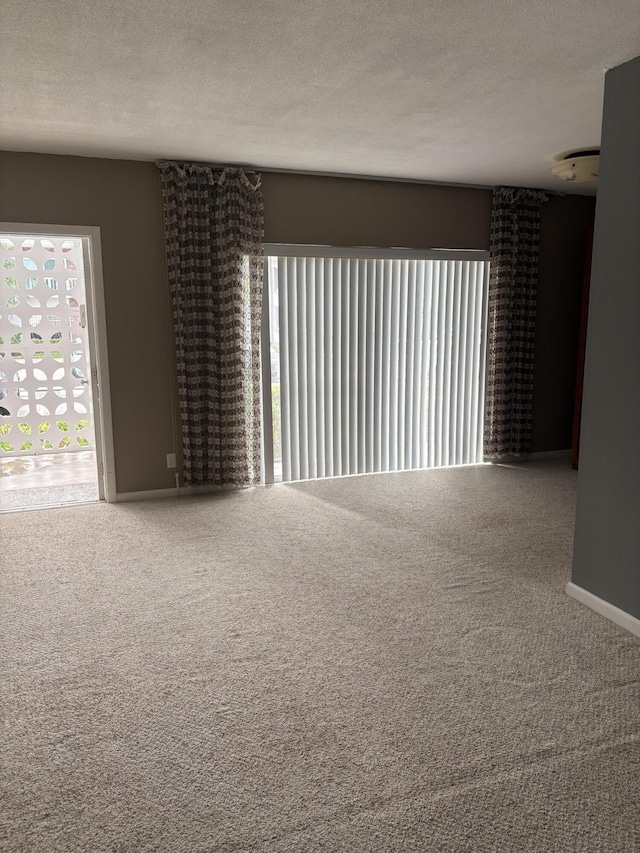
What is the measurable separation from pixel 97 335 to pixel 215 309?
34.5 inches

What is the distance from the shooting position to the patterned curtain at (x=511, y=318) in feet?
18.5

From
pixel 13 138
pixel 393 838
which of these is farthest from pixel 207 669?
pixel 13 138

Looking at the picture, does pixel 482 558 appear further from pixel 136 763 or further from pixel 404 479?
pixel 136 763

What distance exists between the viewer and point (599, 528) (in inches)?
116

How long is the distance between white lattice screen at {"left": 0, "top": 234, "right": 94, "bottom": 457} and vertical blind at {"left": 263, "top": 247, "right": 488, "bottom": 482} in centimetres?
261

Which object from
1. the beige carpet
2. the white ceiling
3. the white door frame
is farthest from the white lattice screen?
the beige carpet

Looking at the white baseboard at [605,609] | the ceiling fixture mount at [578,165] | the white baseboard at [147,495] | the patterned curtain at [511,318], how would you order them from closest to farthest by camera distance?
1. the white baseboard at [605,609]
2. the ceiling fixture mount at [578,165]
3. the white baseboard at [147,495]
4. the patterned curtain at [511,318]

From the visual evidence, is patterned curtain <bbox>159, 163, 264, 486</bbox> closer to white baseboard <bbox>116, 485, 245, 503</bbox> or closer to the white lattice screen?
white baseboard <bbox>116, 485, 245, 503</bbox>

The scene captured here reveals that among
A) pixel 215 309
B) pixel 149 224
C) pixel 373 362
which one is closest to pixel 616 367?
pixel 373 362

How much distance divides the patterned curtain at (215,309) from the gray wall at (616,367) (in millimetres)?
2667

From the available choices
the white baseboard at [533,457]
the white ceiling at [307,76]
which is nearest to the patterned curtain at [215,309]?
the white ceiling at [307,76]

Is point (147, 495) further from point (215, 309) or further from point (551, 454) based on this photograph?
point (551, 454)

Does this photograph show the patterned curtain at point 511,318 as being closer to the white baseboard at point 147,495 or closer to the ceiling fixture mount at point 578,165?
the ceiling fixture mount at point 578,165

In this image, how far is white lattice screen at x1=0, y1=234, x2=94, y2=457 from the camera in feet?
21.6
